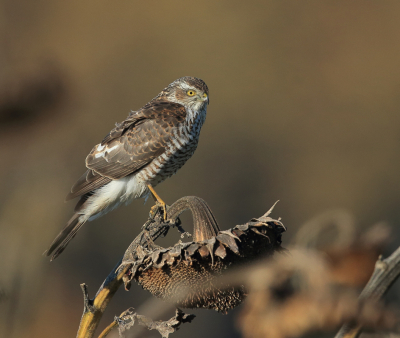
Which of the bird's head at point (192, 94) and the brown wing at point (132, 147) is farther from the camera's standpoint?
the bird's head at point (192, 94)

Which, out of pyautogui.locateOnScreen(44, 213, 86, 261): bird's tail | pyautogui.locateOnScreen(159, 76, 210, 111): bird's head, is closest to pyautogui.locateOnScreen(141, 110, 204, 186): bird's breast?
pyautogui.locateOnScreen(159, 76, 210, 111): bird's head

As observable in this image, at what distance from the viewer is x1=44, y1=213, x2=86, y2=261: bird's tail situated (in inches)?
134

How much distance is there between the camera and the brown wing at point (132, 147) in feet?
13.0

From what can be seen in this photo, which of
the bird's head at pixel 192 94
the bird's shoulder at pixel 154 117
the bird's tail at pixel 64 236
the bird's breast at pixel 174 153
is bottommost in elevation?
the bird's tail at pixel 64 236

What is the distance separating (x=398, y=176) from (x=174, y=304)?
921 cm

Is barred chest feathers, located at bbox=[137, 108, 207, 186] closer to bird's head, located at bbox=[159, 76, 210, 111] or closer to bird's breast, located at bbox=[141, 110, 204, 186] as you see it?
bird's breast, located at bbox=[141, 110, 204, 186]

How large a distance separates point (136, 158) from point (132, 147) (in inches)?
4.7

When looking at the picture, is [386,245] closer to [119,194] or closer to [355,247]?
[355,247]

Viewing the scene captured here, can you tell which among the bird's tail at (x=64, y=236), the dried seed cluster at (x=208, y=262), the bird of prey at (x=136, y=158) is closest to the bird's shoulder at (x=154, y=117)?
the bird of prey at (x=136, y=158)

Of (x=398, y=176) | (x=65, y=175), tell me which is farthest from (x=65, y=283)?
(x=398, y=176)

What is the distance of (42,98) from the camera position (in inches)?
115

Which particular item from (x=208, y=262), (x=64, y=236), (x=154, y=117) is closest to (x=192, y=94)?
(x=154, y=117)

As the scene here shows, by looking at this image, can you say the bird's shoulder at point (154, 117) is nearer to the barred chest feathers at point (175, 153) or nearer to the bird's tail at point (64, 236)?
the barred chest feathers at point (175, 153)

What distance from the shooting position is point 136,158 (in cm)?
400
